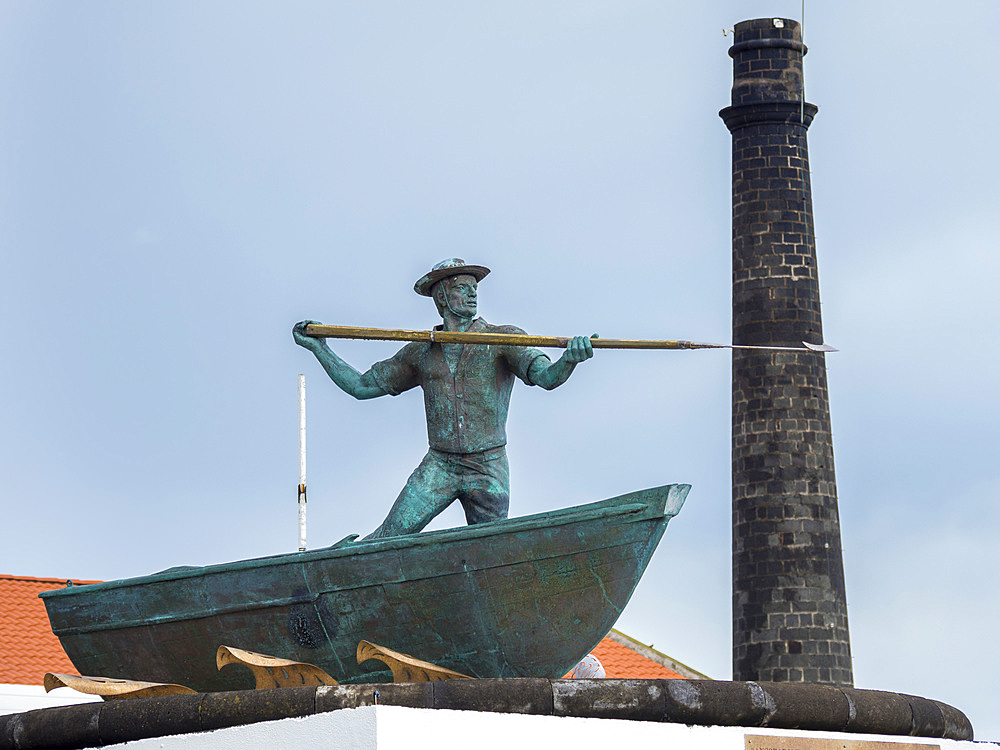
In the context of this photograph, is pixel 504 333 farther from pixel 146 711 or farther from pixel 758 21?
pixel 758 21

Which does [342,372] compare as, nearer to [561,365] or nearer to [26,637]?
[561,365]

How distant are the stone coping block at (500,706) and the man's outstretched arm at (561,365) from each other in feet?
6.42

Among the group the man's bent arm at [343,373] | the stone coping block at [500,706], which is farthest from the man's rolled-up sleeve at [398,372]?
the stone coping block at [500,706]

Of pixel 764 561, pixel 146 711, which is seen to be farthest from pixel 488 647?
pixel 764 561

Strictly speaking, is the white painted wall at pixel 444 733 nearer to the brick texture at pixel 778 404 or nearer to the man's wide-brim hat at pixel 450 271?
the man's wide-brim hat at pixel 450 271

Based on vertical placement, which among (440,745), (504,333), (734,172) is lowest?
(440,745)

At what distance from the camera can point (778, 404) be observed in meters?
26.2

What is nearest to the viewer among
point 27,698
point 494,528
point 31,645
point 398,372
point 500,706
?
point 500,706

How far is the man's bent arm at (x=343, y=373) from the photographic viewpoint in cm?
1205

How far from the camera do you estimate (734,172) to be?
1076 inches

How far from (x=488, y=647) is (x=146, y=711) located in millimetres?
1864

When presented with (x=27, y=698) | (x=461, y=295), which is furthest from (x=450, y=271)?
(x=27, y=698)

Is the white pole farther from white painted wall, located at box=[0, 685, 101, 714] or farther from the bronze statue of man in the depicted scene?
white painted wall, located at box=[0, 685, 101, 714]

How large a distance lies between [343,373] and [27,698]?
9405mm
